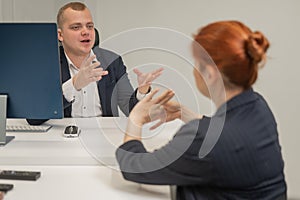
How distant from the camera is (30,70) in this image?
164 cm

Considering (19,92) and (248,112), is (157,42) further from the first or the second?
(248,112)

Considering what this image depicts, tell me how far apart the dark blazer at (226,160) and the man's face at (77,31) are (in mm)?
1189

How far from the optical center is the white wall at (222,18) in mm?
2873

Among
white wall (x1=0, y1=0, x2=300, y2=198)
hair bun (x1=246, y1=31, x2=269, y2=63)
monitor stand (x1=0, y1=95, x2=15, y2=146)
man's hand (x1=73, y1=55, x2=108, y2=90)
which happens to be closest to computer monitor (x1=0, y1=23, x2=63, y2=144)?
monitor stand (x1=0, y1=95, x2=15, y2=146)

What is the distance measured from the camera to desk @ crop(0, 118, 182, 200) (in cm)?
125

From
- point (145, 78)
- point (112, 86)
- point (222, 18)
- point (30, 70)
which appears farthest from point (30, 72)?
point (222, 18)

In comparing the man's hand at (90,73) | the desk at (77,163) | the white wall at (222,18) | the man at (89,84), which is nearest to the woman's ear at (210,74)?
the desk at (77,163)

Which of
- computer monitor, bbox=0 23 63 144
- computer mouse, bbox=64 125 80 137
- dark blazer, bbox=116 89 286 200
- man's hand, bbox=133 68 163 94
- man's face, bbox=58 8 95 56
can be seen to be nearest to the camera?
dark blazer, bbox=116 89 286 200

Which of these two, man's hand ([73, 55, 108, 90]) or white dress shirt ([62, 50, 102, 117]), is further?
white dress shirt ([62, 50, 102, 117])

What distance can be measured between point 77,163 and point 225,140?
59 centimetres

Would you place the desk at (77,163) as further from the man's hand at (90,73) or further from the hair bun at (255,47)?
the hair bun at (255,47)

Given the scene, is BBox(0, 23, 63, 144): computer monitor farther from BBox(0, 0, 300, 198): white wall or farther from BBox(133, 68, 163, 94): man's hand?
BBox(0, 0, 300, 198): white wall

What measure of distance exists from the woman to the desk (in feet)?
0.32

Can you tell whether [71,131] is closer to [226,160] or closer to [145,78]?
[145,78]
